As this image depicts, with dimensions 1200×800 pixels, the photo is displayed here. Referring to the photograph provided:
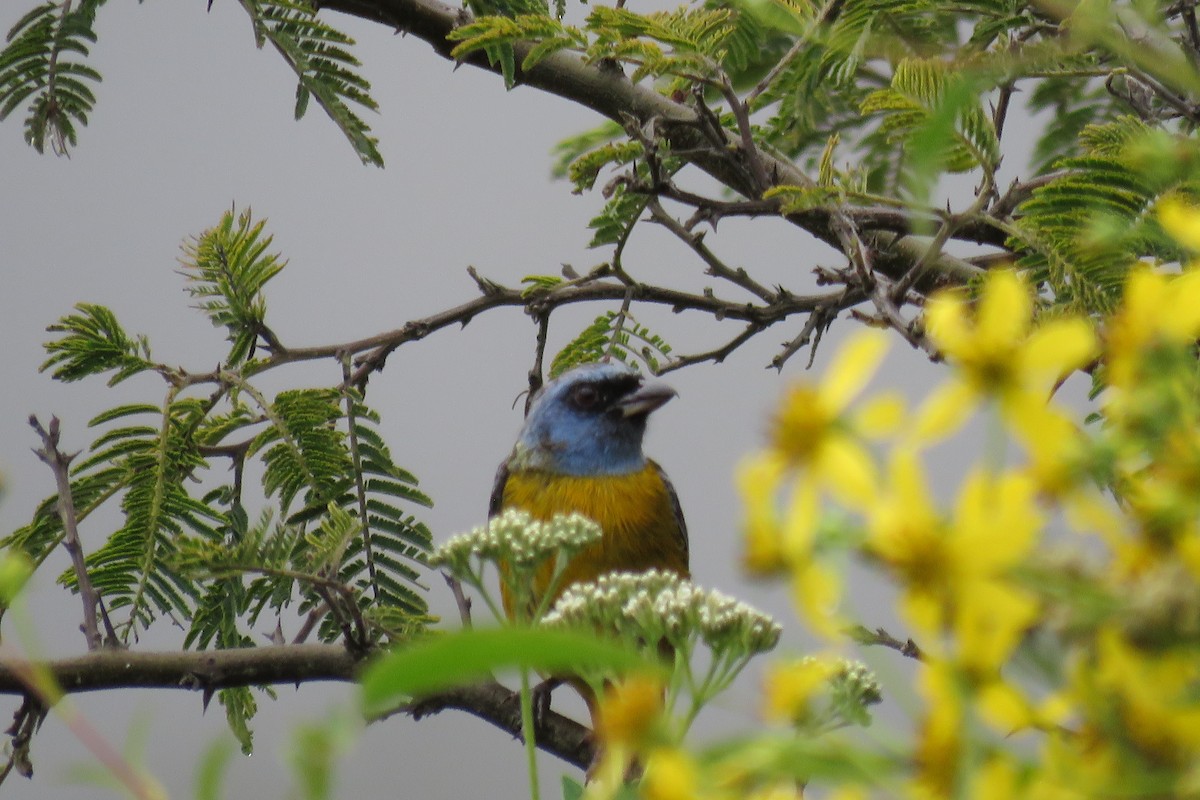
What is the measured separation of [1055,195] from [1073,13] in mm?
597

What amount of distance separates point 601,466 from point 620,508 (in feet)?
0.42

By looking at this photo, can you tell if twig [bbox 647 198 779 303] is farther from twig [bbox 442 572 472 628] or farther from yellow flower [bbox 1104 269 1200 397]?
yellow flower [bbox 1104 269 1200 397]

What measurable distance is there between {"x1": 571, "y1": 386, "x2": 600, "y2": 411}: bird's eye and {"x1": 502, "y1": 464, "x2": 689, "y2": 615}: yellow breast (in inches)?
5.3

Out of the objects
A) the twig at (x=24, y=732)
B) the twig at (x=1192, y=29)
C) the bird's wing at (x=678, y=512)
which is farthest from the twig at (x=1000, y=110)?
the bird's wing at (x=678, y=512)

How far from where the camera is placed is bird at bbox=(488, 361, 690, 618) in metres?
2.41

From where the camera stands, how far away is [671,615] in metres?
0.62

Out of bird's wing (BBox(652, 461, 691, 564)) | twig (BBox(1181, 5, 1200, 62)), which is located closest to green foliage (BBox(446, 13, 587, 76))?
twig (BBox(1181, 5, 1200, 62))

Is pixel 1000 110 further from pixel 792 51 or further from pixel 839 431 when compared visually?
pixel 839 431

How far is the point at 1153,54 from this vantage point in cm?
43

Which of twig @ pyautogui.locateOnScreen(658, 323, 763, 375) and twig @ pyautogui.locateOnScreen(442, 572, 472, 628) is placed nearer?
twig @ pyautogui.locateOnScreen(442, 572, 472, 628)

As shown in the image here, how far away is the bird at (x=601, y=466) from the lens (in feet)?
7.91

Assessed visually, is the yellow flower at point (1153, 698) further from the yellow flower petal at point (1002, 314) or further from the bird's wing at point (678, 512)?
the bird's wing at point (678, 512)

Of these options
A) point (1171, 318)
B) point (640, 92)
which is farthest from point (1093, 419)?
point (640, 92)

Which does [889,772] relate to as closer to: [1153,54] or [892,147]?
[1153,54]
